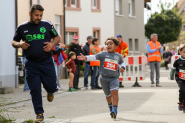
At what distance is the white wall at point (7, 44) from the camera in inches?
738

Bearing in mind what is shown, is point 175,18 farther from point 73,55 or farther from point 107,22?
point 73,55

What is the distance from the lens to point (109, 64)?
9.91m

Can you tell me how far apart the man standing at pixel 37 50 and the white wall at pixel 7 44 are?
10017mm

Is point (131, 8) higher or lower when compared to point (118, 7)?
higher

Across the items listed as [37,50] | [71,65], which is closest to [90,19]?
[71,65]

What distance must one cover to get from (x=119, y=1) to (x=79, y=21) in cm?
746

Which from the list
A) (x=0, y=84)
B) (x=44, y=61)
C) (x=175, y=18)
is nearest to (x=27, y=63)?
(x=44, y=61)

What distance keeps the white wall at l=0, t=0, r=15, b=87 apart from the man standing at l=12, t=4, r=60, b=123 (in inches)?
394

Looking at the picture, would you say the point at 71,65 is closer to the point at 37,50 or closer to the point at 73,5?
the point at 37,50

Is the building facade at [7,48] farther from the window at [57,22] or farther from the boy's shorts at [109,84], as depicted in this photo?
the boy's shorts at [109,84]

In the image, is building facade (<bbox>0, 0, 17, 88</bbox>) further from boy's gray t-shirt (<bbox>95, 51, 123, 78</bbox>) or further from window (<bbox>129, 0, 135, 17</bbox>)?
window (<bbox>129, 0, 135, 17</bbox>)

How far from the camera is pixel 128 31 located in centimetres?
4341

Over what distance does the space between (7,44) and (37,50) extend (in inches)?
430

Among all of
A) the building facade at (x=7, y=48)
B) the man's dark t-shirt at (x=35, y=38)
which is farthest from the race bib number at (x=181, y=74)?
the building facade at (x=7, y=48)
